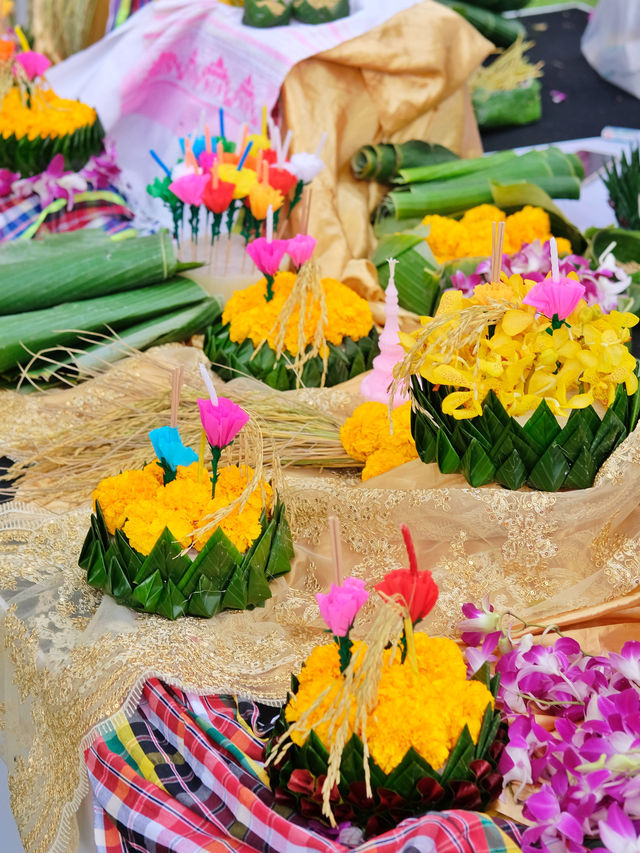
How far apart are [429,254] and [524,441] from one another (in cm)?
93

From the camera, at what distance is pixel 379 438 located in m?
1.44

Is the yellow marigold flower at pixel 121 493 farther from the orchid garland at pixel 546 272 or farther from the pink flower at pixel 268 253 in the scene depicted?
the orchid garland at pixel 546 272

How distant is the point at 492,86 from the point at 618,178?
1143 millimetres

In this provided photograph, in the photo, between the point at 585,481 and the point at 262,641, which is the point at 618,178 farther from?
the point at 262,641

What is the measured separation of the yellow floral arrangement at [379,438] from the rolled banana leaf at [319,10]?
1.37 m

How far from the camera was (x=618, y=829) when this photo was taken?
869 mm

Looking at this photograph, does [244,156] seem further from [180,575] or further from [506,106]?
[506,106]

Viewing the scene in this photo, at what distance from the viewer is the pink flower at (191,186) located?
1889 mm

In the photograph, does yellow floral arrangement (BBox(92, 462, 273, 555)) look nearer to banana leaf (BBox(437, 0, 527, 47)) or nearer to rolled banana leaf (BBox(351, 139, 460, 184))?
rolled banana leaf (BBox(351, 139, 460, 184))

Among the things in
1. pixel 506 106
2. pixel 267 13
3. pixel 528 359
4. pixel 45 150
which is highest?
pixel 267 13

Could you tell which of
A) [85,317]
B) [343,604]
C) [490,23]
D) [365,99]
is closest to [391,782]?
[343,604]

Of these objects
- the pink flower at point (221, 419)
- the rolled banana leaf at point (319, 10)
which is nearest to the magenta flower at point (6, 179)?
the rolled banana leaf at point (319, 10)

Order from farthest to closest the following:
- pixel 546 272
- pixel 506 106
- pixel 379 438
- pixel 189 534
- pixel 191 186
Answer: pixel 506 106
pixel 191 186
pixel 546 272
pixel 379 438
pixel 189 534

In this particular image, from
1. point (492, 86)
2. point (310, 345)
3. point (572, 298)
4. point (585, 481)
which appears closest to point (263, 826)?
point (585, 481)
